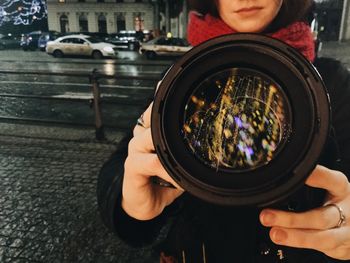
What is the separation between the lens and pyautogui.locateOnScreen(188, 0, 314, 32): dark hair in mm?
1087

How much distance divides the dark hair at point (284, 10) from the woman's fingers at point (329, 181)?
0.45m

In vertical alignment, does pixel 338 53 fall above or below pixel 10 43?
above

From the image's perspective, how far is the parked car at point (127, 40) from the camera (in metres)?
27.1

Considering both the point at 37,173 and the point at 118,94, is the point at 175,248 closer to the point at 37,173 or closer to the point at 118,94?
the point at 37,173

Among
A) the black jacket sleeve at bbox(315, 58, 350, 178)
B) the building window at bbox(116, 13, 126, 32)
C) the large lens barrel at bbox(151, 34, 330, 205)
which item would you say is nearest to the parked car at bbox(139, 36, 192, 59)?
the black jacket sleeve at bbox(315, 58, 350, 178)

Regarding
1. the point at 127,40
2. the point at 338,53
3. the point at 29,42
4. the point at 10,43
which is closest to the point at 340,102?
the point at 338,53

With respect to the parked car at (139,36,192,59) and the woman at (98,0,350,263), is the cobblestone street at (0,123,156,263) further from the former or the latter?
the parked car at (139,36,192,59)

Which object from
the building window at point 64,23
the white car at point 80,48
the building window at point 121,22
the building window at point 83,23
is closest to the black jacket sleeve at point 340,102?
the white car at point 80,48

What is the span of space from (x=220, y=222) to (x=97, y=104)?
5212 mm

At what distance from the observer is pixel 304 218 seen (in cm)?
86

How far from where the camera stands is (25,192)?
14.4ft

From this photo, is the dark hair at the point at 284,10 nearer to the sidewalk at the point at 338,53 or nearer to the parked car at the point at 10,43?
the sidewalk at the point at 338,53

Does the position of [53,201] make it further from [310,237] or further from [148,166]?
[310,237]

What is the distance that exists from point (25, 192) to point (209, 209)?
151 inches
